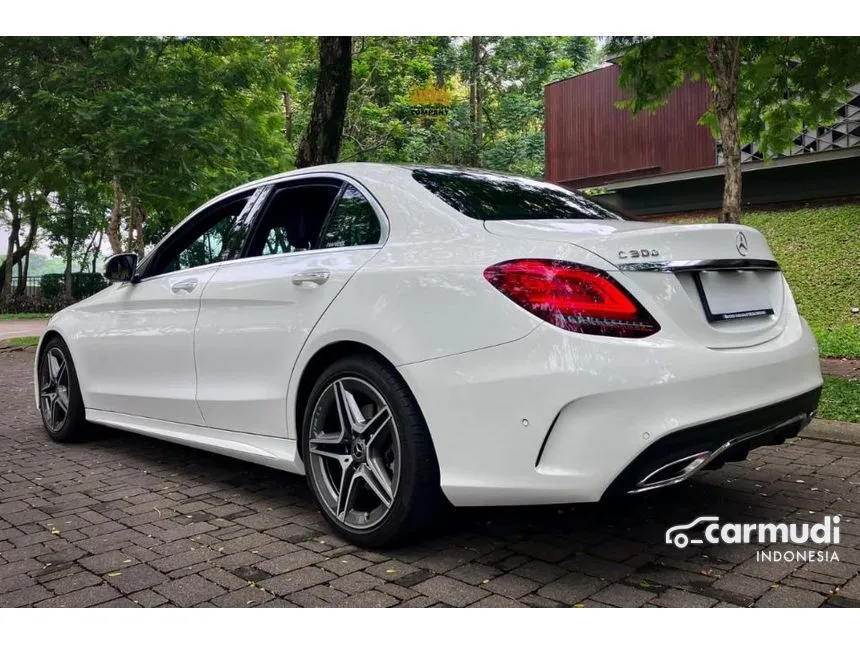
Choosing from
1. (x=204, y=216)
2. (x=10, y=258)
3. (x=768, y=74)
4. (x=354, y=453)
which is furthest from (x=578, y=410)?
(x=10, y=258)

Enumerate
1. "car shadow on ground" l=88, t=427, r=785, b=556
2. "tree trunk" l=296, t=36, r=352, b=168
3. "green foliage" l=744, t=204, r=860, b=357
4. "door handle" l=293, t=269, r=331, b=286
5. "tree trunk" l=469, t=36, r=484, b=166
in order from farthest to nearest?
"tree trunk" l=469, t=36, r=484, b=166 → "green foliage" l=744, t=204, r=860, b=357 → "tree trunk" l=296, t=36, r=352, b=168 → "door handle" l=293, t=269, r=331, b=286 → "car shadow on ground" l=88, t=427, r=785, b=556

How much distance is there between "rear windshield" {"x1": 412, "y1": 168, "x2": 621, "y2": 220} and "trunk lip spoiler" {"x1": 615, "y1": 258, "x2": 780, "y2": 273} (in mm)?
670

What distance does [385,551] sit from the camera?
3.29m

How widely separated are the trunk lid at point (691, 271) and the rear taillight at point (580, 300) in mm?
55

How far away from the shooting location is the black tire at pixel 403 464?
3.06 m

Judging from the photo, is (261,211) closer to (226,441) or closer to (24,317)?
(226,441)

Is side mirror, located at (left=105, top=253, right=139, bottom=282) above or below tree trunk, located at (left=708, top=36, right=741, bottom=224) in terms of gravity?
below

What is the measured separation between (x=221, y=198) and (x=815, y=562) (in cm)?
342

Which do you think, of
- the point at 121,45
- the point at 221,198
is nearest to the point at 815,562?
the point at 221,198

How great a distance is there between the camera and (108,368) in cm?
510

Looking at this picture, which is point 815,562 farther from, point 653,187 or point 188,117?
point 653,187

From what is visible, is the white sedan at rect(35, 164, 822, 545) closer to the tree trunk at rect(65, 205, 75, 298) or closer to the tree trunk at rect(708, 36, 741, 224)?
the tree trunk at rect(708, 36, 741, 224)

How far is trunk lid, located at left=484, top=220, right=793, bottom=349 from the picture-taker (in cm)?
283

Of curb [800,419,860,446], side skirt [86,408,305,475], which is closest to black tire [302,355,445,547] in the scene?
side skirt [86,408,305,475]
